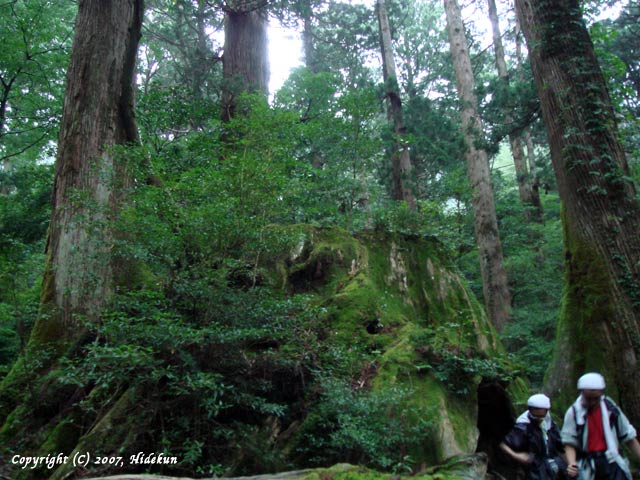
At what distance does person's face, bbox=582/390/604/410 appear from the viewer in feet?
12.3

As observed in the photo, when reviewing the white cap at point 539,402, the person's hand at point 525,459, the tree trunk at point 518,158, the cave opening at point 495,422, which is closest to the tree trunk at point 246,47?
the tree trunk at point 518,158

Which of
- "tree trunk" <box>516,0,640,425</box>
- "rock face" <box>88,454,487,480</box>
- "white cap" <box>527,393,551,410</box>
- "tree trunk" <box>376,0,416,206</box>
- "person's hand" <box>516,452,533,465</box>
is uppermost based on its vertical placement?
"tree trunk" <box>376,0,416,206</box>

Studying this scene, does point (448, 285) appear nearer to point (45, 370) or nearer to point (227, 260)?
point (227, 260)

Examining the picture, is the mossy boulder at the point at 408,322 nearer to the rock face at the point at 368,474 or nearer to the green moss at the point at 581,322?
the rock face at the point at 368,474

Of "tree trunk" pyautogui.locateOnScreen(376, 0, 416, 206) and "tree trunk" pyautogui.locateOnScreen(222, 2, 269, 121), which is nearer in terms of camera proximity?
"tree trunk" pyautogui.locateOnScreen(222, 2, 269, 121)

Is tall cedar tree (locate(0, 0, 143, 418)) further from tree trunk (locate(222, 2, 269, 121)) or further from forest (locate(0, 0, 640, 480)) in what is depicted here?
tree trunk (locate(222, 2, 269, 121))

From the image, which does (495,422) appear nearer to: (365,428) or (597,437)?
(597,437)

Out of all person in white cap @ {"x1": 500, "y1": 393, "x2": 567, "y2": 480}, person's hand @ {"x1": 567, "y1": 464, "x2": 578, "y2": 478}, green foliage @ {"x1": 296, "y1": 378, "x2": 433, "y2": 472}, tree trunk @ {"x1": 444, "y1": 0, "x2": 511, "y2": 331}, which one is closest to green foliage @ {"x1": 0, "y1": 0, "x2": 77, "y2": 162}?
green foliage @ {"x1": 296, "y1": 378, "x2": 433, "y2": 472}

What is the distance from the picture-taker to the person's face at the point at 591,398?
376 centimetres

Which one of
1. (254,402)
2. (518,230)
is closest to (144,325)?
(254,402)

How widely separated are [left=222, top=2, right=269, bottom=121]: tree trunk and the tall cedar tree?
3.97 metres

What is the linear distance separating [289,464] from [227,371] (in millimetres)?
1020

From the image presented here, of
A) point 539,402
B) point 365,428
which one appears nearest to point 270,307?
point 365,428

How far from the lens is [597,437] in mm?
3795
